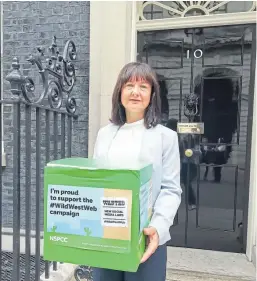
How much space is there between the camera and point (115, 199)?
121cm

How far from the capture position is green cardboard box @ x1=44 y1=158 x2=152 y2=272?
3.95 ft

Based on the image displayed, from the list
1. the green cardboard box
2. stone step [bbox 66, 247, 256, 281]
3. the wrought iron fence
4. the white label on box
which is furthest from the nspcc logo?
stone step [bbox 66, 247, 256, 281]

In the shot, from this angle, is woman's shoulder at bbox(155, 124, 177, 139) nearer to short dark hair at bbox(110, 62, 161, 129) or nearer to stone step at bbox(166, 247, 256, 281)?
short dark hair at bbox(110, 62, 161, 129)

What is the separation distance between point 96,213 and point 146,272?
45 centimetres

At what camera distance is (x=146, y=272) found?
4.79 ft

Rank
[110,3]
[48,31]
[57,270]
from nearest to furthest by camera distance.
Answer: [57,270] < [110,3] < [48,31]

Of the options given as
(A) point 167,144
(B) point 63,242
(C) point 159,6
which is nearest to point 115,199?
(B) point 63,242

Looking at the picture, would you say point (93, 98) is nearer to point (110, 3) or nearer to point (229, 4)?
point (110, 3)

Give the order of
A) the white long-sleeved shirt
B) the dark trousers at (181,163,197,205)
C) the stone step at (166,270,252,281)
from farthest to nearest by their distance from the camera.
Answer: the dark trousers at (181,163,197,205), the stone step at (166,270,252,281), the white long-sleeved shirt

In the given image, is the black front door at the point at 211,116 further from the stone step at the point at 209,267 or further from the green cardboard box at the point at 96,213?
the green cardboard box at the point at 96,213

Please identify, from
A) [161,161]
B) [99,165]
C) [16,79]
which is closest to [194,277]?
[161,161]

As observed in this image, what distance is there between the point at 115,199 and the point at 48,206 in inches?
12.2

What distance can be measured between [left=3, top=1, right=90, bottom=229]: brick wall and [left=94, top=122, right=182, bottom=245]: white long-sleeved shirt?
1.75m

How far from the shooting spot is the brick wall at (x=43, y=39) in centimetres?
318
